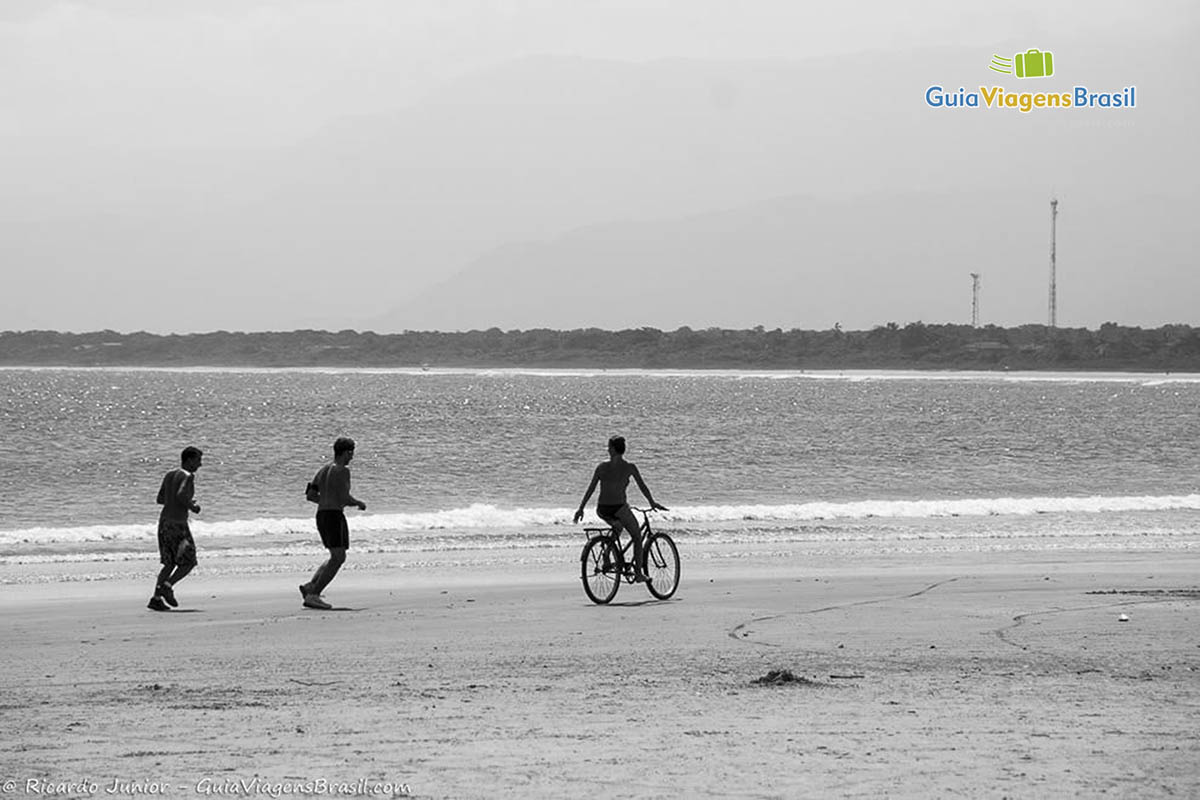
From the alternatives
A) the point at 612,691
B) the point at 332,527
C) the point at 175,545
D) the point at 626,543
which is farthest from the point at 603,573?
the point at 612,691

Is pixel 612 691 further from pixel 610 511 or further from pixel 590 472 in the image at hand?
pixel 590 472

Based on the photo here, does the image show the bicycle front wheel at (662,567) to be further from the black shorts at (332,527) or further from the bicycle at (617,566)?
the black shorts at (332,527)

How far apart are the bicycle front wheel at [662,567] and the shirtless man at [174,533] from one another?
4604 mm

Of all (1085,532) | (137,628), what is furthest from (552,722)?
(1085,532)

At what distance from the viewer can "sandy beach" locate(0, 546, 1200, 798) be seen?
27.0 feet

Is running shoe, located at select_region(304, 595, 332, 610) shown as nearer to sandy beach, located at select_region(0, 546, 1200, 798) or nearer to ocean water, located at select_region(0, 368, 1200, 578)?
sandy beach, located at select_region(0, 546, 1200, 798)

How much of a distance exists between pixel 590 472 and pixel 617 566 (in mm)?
30092

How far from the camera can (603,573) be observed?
15883 millimetres

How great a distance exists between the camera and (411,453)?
53.7m

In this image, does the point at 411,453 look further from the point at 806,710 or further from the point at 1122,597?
the point at 806,710

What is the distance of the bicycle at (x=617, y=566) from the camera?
51.9ft

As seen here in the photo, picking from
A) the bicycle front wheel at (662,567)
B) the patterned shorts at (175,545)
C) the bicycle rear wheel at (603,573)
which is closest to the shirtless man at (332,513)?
the patterned shorts at (175,545)

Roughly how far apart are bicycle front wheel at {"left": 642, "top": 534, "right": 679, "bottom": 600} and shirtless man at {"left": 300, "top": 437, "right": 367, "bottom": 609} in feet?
9.87

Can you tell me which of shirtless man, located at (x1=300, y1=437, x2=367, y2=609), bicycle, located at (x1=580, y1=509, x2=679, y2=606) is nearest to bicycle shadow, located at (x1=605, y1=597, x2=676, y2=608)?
bicycle, located at (x1=580, y1=509, x2=679, y2=606)
